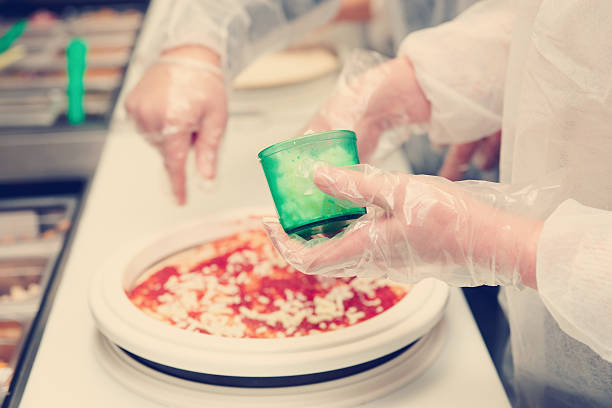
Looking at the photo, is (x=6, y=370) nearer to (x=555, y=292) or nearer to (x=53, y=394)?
(x=53, y=394)

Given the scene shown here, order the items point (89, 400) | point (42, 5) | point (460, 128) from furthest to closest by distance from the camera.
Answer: point (42, 5)
point (460, 128)
point (89, 400)

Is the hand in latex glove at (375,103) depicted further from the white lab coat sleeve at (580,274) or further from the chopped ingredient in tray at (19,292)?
the chopped ingredient in tray at (19,292)

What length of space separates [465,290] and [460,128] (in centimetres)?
44

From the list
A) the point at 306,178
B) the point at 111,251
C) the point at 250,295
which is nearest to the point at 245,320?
the point at 250,295

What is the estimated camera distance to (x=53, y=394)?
104cm

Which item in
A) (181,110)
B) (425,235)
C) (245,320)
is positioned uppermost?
(425,235)

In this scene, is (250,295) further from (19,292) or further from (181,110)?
(19,292)

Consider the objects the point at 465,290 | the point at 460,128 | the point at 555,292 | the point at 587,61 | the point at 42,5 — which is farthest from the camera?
the point at 42,5

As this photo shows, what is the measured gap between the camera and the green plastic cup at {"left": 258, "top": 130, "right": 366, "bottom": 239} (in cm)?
89

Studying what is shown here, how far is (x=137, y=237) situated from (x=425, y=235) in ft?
2.55

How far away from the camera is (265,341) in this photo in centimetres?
100

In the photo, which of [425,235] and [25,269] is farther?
[25,269]

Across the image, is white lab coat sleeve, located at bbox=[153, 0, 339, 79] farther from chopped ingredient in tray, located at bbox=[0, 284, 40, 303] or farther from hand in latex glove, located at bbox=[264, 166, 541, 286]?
hand in latex glove, located at bbox=[264, 166, 541, 286]

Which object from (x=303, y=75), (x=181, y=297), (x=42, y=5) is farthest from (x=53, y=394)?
(x=42, y=5)
